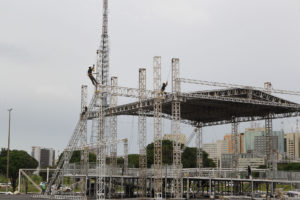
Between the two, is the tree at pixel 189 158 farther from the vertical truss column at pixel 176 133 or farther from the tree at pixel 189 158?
the vertical truss column at pixel 176 133

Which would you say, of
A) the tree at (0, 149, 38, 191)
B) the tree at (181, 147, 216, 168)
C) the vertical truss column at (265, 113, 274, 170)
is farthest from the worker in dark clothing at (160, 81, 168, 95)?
the tree at (181, 147, 216, 168)

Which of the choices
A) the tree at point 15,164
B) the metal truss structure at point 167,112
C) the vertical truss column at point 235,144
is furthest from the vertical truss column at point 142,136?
the tree at point 15,164

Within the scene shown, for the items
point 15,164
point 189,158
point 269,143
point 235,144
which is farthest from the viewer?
point 189,158

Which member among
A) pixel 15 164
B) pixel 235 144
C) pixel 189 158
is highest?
pixel 235 144

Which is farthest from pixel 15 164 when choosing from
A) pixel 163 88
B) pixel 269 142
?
pixel 269 142

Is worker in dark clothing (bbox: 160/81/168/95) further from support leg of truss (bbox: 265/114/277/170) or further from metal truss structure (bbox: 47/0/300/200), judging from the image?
support leg of truss (bbox: 265/114/277/170)

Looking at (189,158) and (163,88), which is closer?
(163,88)

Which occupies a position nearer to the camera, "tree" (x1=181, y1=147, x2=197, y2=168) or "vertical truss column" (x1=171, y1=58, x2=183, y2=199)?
"vertical truss column" (x1=171, y1=58, x2=183, y2=199)

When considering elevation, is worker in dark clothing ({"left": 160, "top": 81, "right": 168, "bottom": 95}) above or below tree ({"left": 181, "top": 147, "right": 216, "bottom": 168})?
above

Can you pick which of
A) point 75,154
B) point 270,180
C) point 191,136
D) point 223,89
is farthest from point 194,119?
point 75,154

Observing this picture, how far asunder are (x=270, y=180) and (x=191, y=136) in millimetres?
28487

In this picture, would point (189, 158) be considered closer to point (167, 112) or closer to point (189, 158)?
point (189, 158)

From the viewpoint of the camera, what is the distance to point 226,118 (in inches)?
2953

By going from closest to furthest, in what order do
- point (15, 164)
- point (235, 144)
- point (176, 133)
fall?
point (176, 133)
point (235, 144)
point (15, 164)
